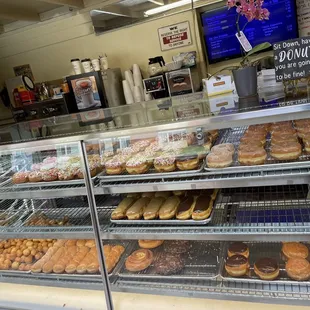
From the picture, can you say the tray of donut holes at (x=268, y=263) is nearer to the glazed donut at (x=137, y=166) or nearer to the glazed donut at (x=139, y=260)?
the glazed donut at (x=139, y=260)

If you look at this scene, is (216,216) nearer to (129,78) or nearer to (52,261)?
(52,261)

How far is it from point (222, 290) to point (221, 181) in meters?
0.63

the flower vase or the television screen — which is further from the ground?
the television screen

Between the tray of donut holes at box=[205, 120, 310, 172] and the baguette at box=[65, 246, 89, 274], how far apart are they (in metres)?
1.18

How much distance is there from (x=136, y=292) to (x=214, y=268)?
505mm

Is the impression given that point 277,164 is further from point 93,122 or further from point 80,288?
point 80,288

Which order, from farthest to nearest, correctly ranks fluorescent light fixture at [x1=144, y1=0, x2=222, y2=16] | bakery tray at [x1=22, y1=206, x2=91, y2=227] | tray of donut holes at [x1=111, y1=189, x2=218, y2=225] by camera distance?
fluorescent light fixture at [x1=144, y1=0, x2=222, y2=16]
bakery tray at [x1=22, y1=206, x2=91, y2=227]
tray of donut holes at [x1=111, y1=189, x2=218, y2=225]

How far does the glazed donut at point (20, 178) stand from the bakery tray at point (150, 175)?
63 cm

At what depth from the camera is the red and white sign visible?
4.69 m

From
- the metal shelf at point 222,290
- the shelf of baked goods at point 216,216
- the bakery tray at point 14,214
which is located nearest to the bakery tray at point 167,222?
the shelf of baked goods at point 216,216

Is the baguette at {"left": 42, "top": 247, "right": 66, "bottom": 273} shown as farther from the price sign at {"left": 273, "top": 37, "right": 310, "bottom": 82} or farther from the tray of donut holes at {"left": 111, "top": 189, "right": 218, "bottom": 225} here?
the price sign at {"left": 273, "top": 37, "right": 310, "bottom": 82}

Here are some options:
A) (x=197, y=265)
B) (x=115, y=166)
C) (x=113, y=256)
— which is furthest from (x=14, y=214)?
(x=197, y=265)

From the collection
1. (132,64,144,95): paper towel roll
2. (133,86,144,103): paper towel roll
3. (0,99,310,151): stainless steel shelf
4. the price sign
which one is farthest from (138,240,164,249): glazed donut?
(132,64,144,95): paper towel roll

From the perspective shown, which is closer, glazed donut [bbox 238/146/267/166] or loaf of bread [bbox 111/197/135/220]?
glazed donut [bbox 238/146/267/166]
